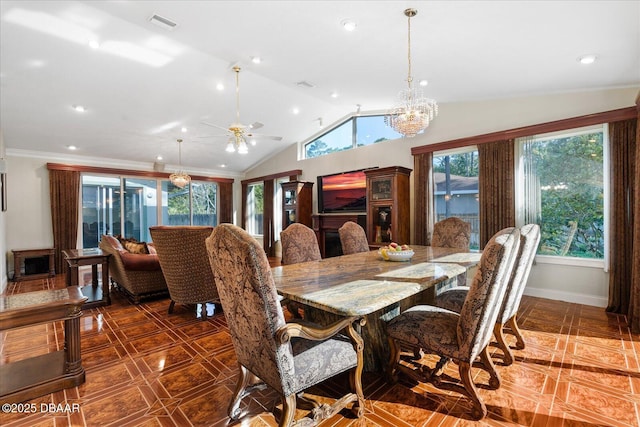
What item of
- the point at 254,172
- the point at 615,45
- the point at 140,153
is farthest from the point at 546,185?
the point at 140,153

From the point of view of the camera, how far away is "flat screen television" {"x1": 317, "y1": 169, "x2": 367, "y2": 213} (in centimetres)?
584

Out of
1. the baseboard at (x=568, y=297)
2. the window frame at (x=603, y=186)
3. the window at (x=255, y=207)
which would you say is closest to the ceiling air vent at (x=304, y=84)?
the window frame at (x=603, y=186)

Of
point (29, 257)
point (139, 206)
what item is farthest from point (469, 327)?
point (139, 206)

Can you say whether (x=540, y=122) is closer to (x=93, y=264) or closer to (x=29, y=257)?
(x=93, y=264)

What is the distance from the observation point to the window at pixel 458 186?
4.54 m

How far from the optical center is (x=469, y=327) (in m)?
1.61

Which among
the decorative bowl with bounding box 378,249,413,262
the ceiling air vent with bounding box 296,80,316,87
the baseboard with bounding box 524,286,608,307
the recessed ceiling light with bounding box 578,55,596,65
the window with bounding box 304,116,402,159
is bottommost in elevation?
the baseboard with bounding box 524,286,608,307

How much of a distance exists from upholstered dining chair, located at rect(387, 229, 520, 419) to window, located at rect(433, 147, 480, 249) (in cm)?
303

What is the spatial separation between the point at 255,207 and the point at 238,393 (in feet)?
24.6

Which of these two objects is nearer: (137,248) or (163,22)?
(163,22)

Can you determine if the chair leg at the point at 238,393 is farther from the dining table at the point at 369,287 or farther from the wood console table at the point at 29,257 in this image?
the wood console table at the point at 29,257

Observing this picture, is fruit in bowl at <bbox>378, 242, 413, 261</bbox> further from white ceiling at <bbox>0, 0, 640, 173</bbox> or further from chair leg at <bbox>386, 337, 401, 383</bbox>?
white ceiling at <bbox>0, 0, 640, 173</bbox>

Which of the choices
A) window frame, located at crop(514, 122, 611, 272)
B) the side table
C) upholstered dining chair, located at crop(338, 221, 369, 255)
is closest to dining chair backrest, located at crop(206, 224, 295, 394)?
upholstered dining chair, located at crop(338, 221, 369, 255)

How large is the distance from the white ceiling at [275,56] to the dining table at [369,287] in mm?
2049
